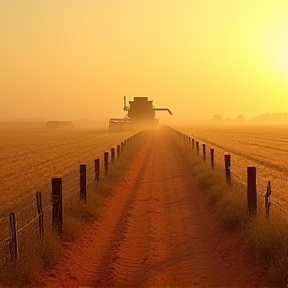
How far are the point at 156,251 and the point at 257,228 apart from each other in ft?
7.05

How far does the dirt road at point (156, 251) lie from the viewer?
846 centimetres

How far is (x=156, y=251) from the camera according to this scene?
10.2m

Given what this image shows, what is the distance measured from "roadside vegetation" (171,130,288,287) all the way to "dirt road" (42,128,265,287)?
9.9 inches

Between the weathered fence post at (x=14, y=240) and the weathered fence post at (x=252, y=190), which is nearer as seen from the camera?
the weathered fence post at (x=14, y=240)

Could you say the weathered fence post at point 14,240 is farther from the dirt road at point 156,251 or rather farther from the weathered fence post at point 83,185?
the weathered fence post at point 83,185

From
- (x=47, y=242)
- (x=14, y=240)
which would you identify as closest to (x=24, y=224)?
(x=47, y=242)

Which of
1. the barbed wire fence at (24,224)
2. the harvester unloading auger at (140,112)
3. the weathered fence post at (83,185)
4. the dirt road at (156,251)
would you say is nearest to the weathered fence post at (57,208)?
the barbed wire fence at (24,224)

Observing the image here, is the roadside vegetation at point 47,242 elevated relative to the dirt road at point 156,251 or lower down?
elevated

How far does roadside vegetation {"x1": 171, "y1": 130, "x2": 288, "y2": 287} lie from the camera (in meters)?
7.82

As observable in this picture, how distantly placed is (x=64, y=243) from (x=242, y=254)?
3.82 meters

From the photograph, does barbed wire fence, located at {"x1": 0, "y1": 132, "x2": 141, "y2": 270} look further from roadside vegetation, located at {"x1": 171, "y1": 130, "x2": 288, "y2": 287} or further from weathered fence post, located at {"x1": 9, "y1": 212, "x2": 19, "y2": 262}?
roadside vegetation, located at {"x1": 171, "y1": 130, "x2": 288, "y2": 287}

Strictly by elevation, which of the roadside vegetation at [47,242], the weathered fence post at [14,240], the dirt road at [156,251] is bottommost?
the dirt road at [156,251]

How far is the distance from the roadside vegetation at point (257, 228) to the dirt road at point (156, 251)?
→ 0.25 meters

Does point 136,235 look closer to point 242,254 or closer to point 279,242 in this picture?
point 242,254
